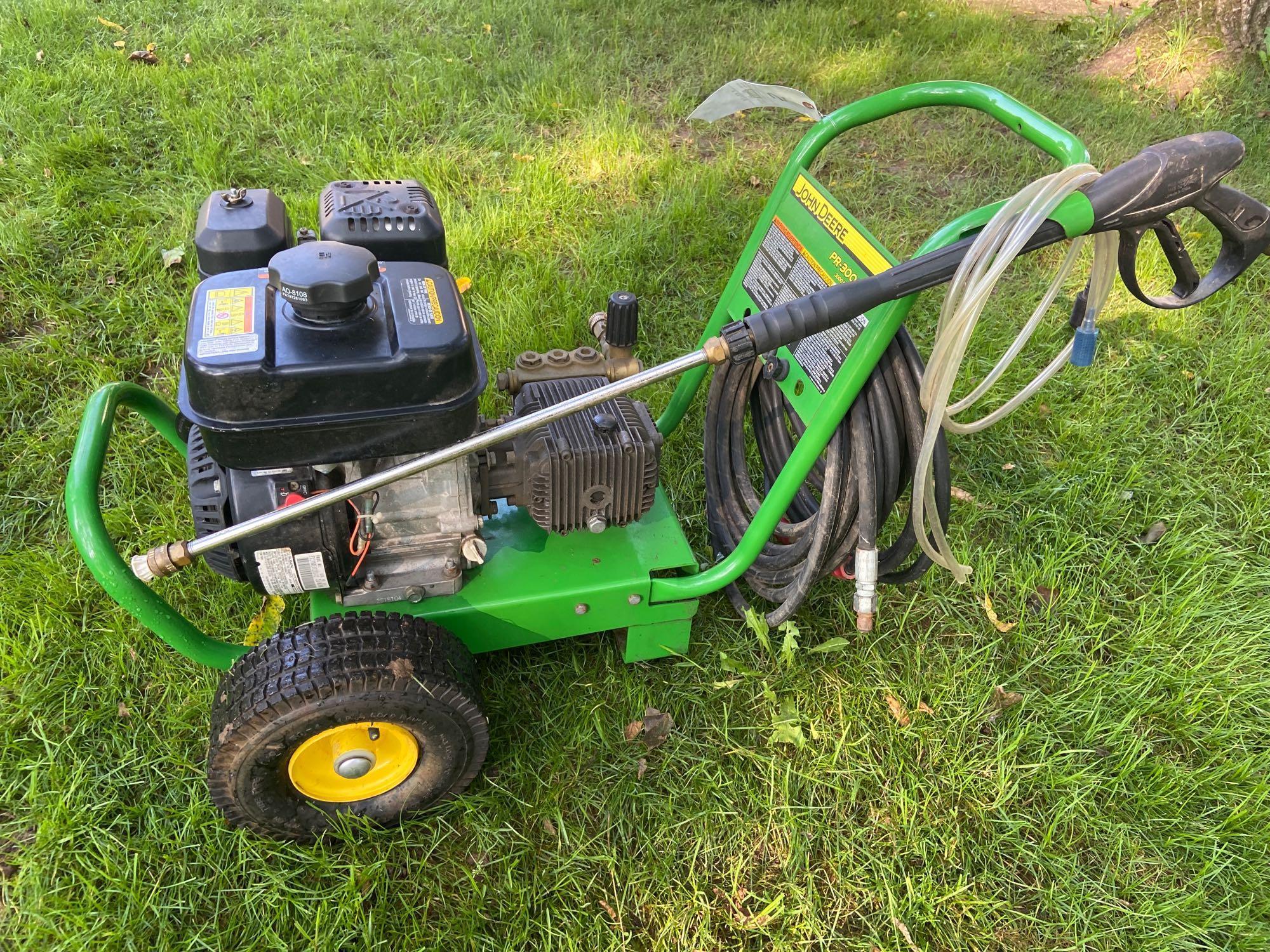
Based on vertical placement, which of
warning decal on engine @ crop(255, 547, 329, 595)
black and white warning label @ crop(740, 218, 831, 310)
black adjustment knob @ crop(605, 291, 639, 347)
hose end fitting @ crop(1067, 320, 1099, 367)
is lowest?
warning decal on engine @ crop(255, 547, 329, 595)

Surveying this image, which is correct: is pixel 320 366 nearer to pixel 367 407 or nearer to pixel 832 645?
pixel 367 407

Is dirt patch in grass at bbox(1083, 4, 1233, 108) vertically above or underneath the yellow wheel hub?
above

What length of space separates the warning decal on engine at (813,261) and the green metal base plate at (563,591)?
21.7 inches

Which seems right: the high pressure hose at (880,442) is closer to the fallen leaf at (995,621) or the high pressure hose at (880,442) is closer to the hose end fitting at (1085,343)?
the hose end fitting at (1085,343)

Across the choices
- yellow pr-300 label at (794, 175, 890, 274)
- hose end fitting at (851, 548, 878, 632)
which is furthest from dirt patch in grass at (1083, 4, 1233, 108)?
hose end fitting at (851, 548, 878, 632)

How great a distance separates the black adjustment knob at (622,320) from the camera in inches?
82.2

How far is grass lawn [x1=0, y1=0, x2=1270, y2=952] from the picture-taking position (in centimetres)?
182

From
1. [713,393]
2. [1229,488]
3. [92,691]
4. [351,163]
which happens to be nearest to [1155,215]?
[713,393]

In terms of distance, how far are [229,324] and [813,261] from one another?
124 cm

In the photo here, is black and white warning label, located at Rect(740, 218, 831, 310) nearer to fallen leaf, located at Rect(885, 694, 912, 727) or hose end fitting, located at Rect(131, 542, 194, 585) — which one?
fallen leaf, located at Rect(885, 694, 912, 727)

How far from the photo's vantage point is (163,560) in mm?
1598

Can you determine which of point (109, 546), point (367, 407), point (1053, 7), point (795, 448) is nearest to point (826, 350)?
point (795, 448)

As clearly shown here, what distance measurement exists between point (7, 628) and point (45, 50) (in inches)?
139

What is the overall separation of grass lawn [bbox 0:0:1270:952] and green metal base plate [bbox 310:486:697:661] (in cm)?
21
